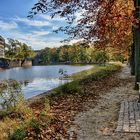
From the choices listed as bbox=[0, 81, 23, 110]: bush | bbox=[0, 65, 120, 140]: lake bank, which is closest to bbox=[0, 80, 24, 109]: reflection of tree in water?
bbox=[0, 81, 23, 110]: bush

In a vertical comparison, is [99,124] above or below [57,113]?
below

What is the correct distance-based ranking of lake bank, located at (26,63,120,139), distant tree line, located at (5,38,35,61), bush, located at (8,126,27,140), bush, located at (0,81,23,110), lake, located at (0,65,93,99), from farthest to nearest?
distant tree line, located at (5,38,35,61) → lake, located at (0,65,93,99) → bush, located at (0,81,23,110) → lake bank, located at (26,63,120,139) → bush, located at (8,126,27,140)

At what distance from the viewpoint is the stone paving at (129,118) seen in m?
10.2

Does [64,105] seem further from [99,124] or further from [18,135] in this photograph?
[18,135]

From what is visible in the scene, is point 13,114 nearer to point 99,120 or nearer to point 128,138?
point 99,120

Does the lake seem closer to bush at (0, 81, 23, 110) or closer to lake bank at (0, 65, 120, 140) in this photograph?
lake bank at (0, 65, 120, 140)

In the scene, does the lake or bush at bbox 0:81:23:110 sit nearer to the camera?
bush at bbox 0:81:23:110

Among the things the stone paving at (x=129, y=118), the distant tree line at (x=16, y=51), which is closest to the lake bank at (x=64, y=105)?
the stone paving at (x=129, y=118)

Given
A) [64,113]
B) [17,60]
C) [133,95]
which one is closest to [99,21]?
[64,113]

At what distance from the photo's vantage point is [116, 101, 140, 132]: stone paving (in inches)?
402

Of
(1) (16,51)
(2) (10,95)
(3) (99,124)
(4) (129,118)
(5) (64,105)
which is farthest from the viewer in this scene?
(1) (16,51)

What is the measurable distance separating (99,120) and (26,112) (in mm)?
2430

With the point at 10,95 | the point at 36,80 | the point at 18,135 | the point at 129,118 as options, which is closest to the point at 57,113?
the point at 10,95

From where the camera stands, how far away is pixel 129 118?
1154 cm
